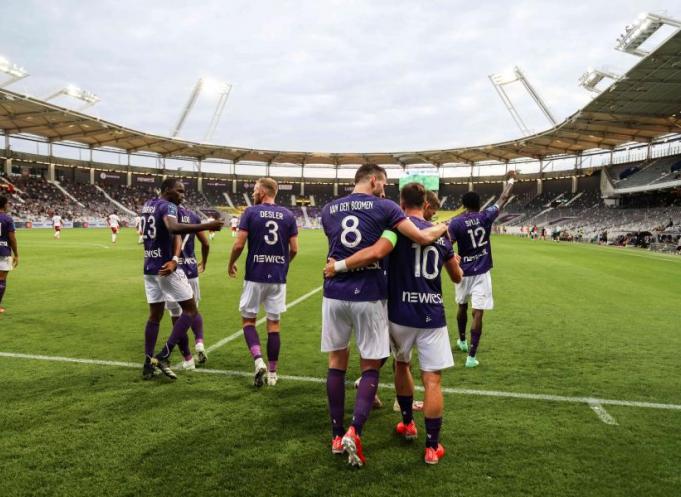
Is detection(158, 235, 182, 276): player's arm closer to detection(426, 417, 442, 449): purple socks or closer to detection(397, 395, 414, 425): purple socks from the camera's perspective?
detection(397, 395, 414, 425): purple socks

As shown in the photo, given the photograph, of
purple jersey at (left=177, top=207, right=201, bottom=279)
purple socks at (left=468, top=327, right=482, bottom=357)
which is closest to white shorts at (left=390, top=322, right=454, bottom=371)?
purple socks at (left=468, top=327, right=482, bottom=357)

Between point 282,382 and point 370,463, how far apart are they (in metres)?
2.01

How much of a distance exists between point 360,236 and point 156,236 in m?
Result: 2.95

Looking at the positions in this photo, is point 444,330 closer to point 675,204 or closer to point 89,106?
point 675,204

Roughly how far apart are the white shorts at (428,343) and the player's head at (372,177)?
117 cm

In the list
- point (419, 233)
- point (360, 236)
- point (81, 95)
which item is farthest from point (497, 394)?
point (81, 95)

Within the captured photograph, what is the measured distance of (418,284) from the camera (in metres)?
3.65

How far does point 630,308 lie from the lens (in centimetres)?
1029

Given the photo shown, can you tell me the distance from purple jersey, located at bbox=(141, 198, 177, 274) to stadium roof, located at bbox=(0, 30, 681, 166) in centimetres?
3179

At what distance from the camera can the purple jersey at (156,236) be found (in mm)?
5250

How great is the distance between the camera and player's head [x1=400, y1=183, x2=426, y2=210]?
12.4 ft

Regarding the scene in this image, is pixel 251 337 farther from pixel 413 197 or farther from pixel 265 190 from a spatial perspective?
pixel 413 197

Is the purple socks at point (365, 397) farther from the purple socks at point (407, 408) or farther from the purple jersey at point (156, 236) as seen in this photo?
the purple jersey at point (156, 236)

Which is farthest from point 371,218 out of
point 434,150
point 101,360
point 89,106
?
point 89,106
